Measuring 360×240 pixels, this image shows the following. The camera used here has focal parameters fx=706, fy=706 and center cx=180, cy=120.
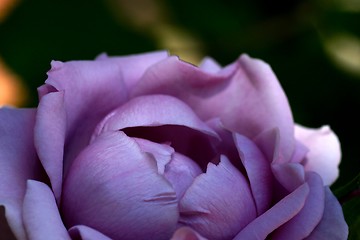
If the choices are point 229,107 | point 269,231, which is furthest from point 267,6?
point 269,231

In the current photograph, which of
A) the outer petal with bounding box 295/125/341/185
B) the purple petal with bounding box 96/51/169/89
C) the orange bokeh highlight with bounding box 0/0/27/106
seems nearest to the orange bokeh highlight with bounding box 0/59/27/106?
the orange bokeh highlight with bounding box 0/0/27/106

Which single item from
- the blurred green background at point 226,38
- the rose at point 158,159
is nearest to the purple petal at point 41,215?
the rose at point 158,159

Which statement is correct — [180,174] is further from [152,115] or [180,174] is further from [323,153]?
[323,153]

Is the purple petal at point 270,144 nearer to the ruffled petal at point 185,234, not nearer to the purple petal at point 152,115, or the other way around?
the purple petal at point 152,115

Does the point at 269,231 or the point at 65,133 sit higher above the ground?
the point at 65,133

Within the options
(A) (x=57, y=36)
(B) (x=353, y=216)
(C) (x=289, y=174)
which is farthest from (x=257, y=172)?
(A) (x=57, y=36)

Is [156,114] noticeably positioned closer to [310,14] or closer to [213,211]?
[213,211]
